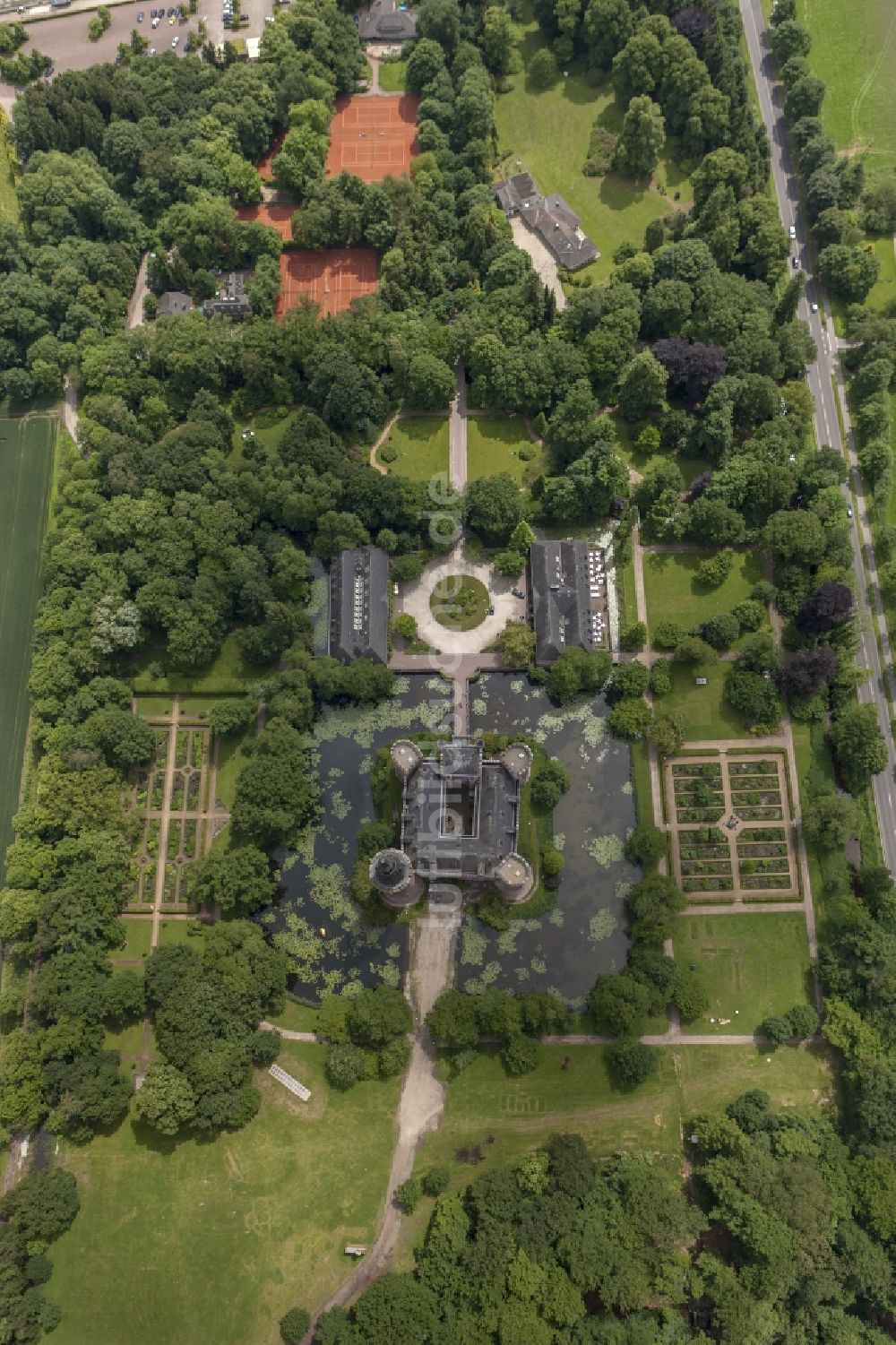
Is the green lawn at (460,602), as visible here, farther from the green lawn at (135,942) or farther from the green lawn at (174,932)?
the green lawn at (135,942)

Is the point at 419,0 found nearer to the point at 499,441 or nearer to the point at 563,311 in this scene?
the point at 563,311

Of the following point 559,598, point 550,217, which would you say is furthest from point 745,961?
point 550,217

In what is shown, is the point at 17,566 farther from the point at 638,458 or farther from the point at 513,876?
the point at 638,458

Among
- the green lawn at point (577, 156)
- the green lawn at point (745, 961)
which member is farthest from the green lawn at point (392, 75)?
the green lawn at point (745, 961)

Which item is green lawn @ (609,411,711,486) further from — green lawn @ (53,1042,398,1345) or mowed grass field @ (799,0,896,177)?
green lawn @ (53,1042,398,1345)

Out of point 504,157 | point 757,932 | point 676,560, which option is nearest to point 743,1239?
point 757,932
